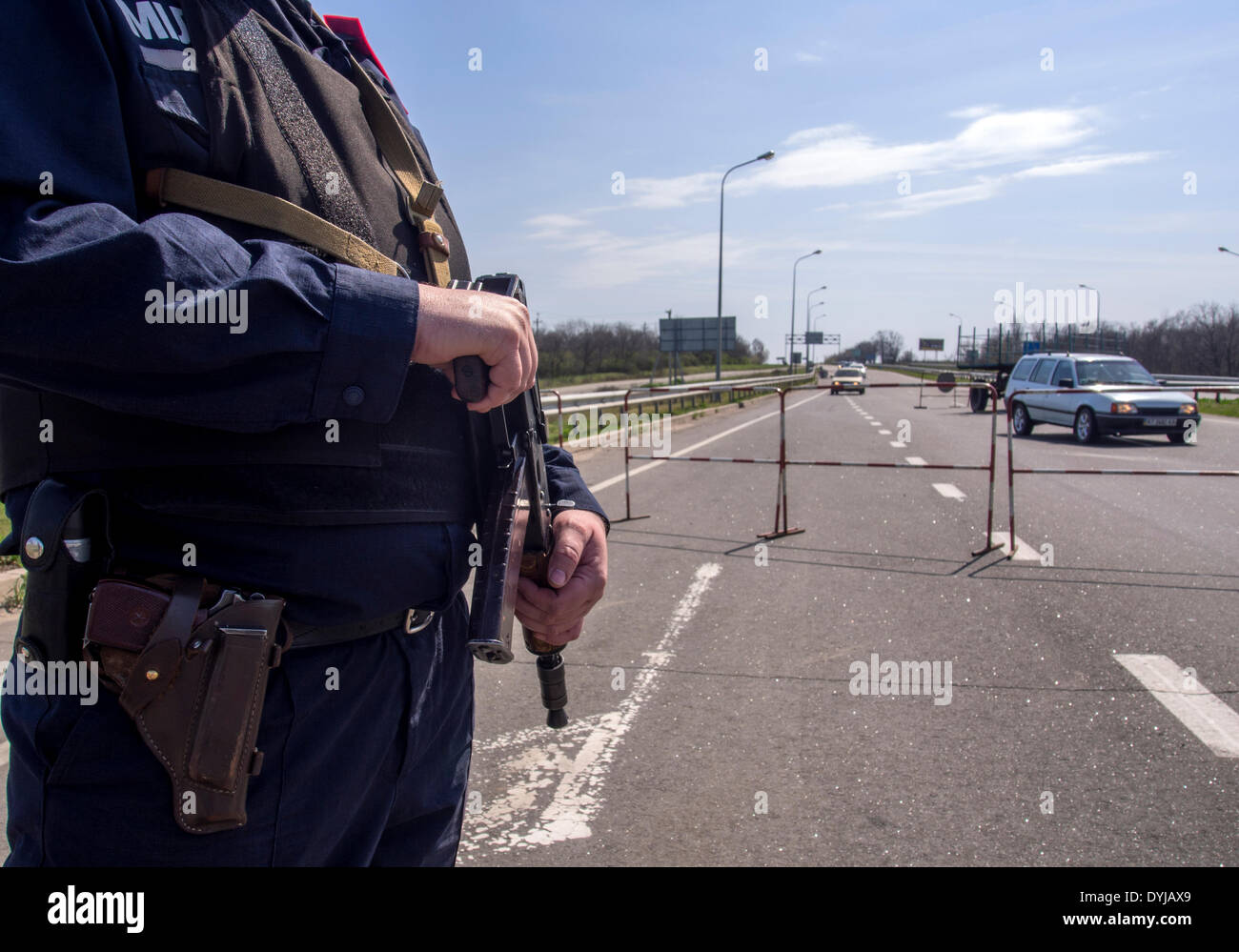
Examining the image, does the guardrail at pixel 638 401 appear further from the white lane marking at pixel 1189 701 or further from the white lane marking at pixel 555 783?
the white lane marking at pixel 555 783

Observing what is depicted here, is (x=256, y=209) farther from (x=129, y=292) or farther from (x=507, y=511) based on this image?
(x=507, y=511)

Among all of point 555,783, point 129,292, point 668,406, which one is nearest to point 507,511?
point 129,292

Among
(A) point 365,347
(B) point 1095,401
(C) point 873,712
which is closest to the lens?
(A) point 365,347

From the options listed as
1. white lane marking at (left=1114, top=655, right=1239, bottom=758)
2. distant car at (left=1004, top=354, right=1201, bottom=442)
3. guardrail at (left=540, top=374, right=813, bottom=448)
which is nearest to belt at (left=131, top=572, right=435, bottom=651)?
white lane marking at (left=1114, top=655, right=1239, bottom=758)

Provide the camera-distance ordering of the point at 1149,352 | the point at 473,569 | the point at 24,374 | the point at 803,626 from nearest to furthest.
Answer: the point at 24,374
the point at 473,569
the point at 803,626
the point at 1149,352

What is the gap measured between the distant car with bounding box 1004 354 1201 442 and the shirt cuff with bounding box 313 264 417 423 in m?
15.9

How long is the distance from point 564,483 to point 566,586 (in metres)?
0.29

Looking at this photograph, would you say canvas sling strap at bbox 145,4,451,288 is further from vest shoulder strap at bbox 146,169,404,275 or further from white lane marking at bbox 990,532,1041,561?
white lane marking at bbox 990,532,1041,561

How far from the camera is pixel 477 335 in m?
1.18

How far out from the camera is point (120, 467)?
1103 mm

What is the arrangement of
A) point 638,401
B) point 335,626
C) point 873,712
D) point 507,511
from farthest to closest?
point 638,401, point 873,712, point 507,511, point 335,626
